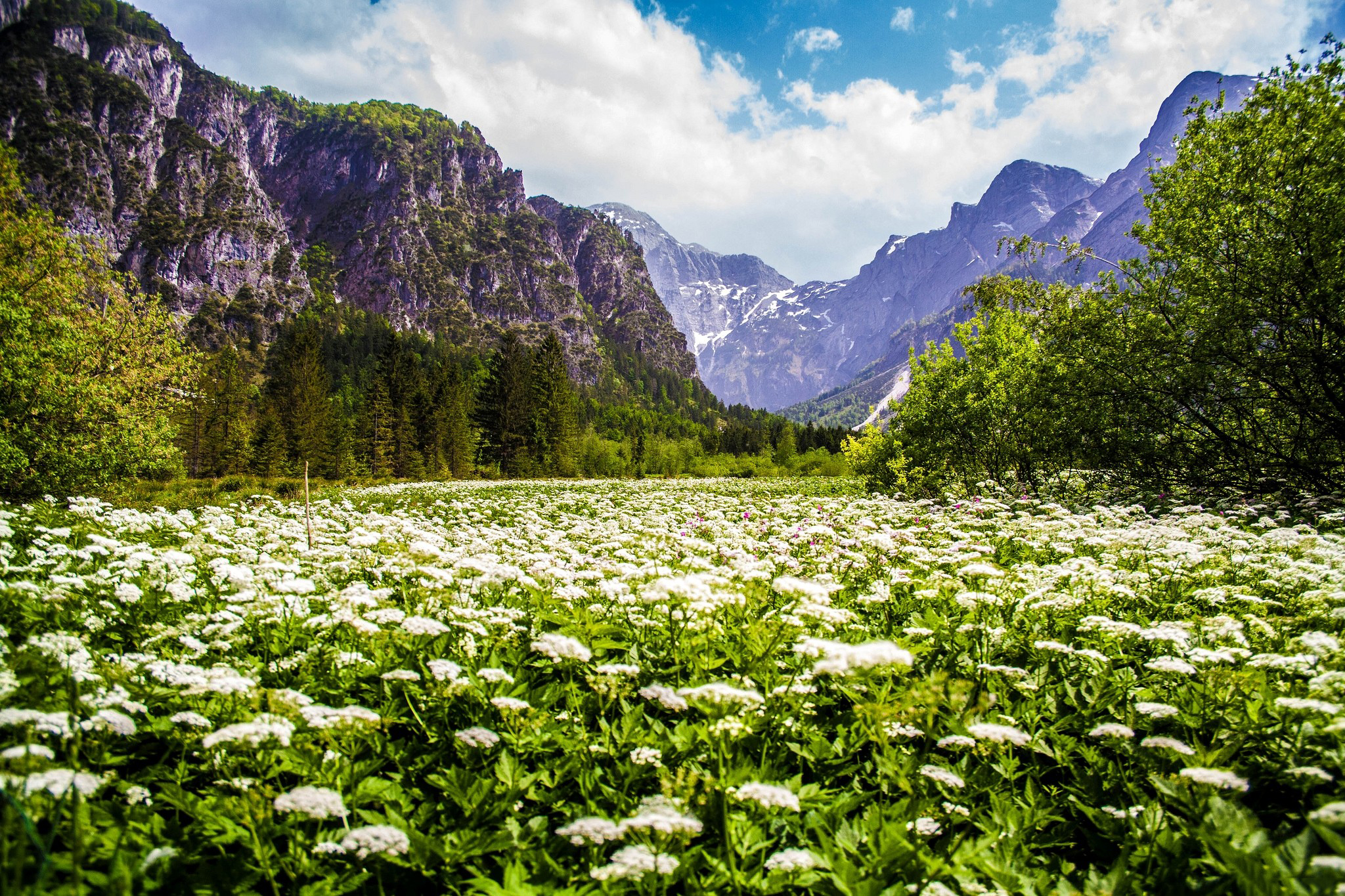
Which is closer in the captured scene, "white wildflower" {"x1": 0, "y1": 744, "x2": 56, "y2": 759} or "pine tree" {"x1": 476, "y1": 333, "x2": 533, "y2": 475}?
"white wildflower" {"x1": 0, "y1": 744, "x2": 56, "y2": 759}

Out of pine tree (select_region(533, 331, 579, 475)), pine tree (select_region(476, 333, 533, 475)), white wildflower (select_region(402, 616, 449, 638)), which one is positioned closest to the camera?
white wildflower (select_region(402, 616, 449, 638))

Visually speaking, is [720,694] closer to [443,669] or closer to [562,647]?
[562,647]

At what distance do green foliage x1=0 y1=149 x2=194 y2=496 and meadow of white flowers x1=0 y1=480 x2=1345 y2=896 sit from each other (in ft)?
46.0

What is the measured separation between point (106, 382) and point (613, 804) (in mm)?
26560

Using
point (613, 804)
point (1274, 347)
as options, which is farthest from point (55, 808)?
point (1274, 347)

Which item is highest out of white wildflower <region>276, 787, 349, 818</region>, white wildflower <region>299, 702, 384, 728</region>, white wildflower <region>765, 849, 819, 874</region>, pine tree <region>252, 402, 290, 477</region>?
pine tree <region>252, 402, 290, 477</region>

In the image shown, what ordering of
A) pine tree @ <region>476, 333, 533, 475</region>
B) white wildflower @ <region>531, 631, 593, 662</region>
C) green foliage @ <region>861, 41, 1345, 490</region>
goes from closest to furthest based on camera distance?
1. white wildflower @ <region>531, 631, 593, 662</region>
2. green foliage @ <region>861, 41, 1345, 490</region>
3. pine tree @ <region>476, 333, 533, 475</region>

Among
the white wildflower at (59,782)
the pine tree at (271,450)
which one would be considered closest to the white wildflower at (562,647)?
the white wildflower at (59,782)

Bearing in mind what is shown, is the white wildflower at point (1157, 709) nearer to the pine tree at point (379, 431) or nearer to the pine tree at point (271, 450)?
the pine tree at point (379, 431)

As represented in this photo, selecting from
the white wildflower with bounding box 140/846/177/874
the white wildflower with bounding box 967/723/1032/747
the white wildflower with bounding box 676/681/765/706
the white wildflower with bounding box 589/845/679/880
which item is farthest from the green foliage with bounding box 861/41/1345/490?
the white wildflower with bounding box 140/846/177/874

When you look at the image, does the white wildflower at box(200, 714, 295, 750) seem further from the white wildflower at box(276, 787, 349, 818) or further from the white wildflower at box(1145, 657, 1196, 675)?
the white wildflower at box(1145, 657, 1196, 675)

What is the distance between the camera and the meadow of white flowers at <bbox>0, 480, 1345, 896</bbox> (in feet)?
8.29

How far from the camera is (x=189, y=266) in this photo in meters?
179

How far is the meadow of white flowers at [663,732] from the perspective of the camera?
99.4 inches
